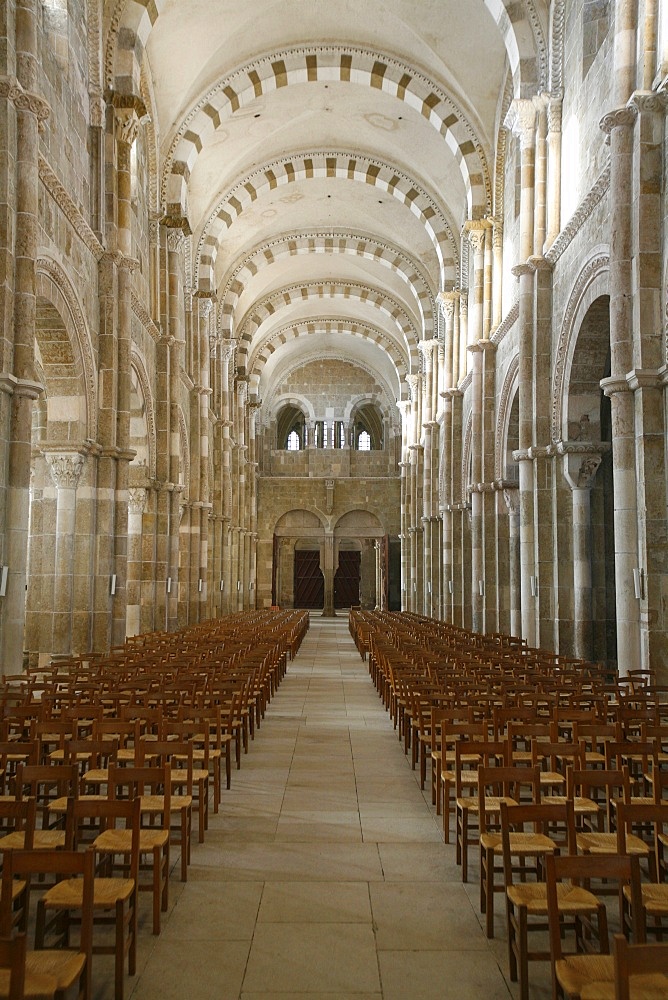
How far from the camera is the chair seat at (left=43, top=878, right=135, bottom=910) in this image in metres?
A: 4.23

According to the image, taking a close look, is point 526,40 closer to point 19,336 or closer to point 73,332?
point 73,332

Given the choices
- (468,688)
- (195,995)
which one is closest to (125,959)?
(195,995)

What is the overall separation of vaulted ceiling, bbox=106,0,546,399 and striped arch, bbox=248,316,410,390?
5.74 meters

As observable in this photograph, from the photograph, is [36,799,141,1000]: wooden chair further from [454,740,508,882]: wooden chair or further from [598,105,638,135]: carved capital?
[598,105,638,135]: carved capital

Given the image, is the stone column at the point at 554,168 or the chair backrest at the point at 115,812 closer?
the chair backrest at the point at 115,812

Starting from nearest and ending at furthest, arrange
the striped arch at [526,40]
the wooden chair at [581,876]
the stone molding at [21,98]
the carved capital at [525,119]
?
the wooden chair at [581,876]
the stone molding at [21,98]
the striped arch at [526,40]
the carved capital at [525,119]

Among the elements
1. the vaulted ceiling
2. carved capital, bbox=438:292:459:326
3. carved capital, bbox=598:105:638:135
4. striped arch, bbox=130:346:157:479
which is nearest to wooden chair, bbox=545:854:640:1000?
carved capital, bbox=598:105:638:135

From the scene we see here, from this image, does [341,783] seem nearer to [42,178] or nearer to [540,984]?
[540,984]

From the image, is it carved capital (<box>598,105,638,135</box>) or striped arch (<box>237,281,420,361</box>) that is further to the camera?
striped arch (<box>237,281,420,361</box>)

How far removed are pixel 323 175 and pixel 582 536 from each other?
65.4 feet

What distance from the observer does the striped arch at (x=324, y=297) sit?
141ft

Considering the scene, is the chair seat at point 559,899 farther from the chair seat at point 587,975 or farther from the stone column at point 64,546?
the stone column at point 64,546

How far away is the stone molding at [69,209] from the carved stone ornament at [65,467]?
4172 millimetres

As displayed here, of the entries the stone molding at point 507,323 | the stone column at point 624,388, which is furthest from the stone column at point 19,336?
the stone molding at point 507,323
